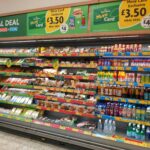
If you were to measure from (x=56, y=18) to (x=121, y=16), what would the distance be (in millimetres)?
1251

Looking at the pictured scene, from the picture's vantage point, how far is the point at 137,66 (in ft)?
10.8

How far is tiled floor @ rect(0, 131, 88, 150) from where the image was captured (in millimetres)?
4008

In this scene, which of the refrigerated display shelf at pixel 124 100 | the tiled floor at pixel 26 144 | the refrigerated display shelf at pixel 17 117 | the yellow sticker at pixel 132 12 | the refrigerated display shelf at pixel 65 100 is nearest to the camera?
the yellow sticker at pixel 132 12

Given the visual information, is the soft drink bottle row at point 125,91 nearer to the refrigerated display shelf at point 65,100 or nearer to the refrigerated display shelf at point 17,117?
the refrigerated display shelf at point 65,100

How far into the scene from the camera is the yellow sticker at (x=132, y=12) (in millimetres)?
3152

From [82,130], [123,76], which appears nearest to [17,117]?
[82,130]

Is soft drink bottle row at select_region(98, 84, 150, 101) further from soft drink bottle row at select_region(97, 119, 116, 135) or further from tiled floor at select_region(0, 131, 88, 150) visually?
tiled floor at select_region(0, 131, 88, 150)

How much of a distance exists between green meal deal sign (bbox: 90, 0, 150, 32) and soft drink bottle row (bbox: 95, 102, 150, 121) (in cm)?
119

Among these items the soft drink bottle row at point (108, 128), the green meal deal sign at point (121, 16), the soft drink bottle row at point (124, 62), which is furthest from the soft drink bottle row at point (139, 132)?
the green meal deal sign at point (121, 16)

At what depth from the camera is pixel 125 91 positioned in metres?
3.50

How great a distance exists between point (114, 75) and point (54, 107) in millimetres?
1387

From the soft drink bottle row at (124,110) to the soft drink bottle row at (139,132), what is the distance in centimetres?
19

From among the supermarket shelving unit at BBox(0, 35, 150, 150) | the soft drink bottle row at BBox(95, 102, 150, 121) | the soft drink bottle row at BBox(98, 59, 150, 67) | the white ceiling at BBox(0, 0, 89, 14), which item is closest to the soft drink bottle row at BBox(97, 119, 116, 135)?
the supermarket shelving unit at BBox(0, 35, 150, 150)

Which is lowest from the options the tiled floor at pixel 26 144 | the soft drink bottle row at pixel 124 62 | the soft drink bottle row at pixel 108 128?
the tiled floor at pixel 26 144
